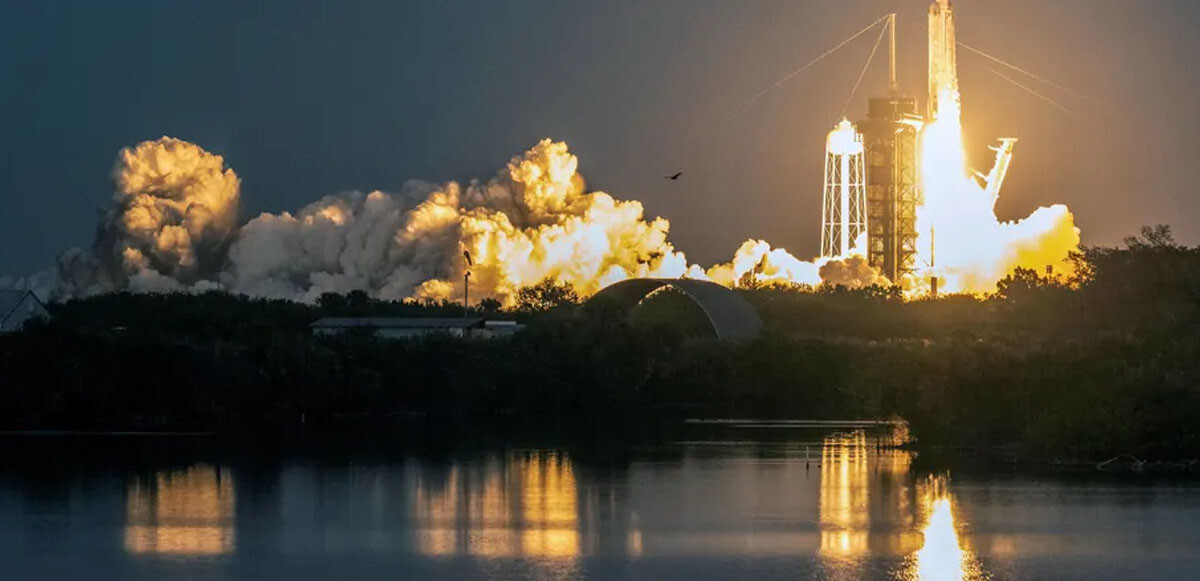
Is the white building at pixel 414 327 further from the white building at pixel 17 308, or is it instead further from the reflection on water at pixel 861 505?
the reflection on water at pixel 861 505

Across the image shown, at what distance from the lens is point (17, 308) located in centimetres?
7056

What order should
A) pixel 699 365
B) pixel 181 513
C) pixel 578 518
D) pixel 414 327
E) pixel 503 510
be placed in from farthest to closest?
pixel 414 327 → pixel 699 365 → pixel 503 510 → pixel 181 513 → pixel 578 518

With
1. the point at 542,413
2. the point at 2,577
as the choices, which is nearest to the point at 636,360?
the point at 542,413

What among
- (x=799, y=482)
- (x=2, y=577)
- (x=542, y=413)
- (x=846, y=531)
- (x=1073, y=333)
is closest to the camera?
(x=2, y=577)

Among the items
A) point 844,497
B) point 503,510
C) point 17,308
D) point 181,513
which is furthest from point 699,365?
point 181,513

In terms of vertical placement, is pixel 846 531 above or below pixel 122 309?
below

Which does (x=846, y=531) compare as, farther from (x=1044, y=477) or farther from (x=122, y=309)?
(x=122, y=309)

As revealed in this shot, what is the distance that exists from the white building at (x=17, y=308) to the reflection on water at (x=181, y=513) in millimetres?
25355

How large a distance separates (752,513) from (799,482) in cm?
460

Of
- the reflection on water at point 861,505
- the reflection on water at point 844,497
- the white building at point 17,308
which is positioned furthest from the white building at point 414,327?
the reflection on water at point 861,505

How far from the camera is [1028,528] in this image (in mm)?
35625

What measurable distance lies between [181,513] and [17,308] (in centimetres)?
3416

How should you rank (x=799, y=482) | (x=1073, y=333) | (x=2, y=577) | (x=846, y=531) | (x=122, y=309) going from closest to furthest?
(x=2, y=577) < (x=846, y=531) < (x=799, y=482) < (x=1073, y=333) < (x=122, y=309)

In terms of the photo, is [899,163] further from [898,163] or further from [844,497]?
[844,497]
